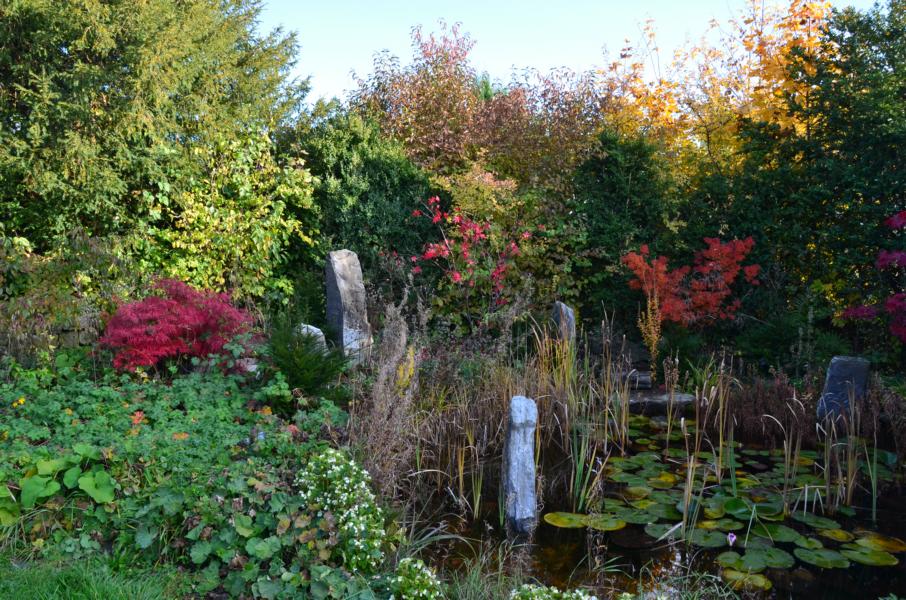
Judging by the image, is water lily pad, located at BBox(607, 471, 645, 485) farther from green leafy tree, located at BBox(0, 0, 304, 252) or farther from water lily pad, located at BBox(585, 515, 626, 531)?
green leafy tree, located at BBox(0, 0, 304, 252)

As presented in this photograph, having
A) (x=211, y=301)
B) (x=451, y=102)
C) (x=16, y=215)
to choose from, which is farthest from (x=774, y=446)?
(x=16, y=215)

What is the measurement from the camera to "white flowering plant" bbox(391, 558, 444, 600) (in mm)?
2926

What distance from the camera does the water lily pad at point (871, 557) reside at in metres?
3.69

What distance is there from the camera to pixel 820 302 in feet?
24.5

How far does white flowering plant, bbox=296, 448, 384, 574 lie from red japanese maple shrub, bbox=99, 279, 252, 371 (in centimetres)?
224

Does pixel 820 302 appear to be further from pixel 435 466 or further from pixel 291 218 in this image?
pixel 291 218

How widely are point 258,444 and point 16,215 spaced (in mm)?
5404

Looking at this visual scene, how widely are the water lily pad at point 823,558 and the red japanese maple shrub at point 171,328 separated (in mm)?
4124

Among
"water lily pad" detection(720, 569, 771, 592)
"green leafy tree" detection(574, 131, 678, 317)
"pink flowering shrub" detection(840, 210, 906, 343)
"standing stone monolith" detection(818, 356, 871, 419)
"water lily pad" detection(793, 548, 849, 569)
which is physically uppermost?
"green leafy tree" detection(574, 131, 678, 317)

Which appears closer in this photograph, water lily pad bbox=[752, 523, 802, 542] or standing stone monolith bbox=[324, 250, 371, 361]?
water lily pad bbox=[752, 523, 802, 542]

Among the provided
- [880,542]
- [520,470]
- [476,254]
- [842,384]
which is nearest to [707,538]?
[880,542]

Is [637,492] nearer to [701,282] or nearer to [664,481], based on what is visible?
[664,481]

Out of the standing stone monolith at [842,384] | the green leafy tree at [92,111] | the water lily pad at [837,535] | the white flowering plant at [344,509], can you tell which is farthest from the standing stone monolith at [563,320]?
the green leafy tree at [92,111]

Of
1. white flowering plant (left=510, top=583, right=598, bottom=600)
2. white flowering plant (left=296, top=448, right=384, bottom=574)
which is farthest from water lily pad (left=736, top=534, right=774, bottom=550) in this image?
white flowering plant (left=296, top=448, right=384, bottom=574)
